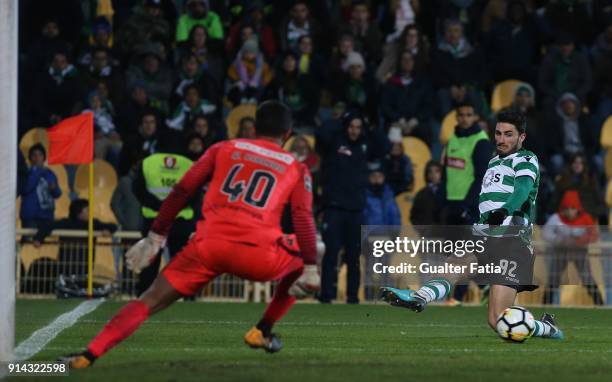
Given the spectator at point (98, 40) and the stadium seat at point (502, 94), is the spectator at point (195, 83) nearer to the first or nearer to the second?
the spectator at point (98, 40)

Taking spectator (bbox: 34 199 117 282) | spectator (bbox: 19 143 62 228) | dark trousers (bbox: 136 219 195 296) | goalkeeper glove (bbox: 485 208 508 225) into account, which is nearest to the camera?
goalkeeper glove (bbox: 485 208 508 225)

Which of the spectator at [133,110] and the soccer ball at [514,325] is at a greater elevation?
the spectator at [133,110]

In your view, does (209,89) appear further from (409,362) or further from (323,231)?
(409,362)

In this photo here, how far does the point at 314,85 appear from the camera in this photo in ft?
75.3

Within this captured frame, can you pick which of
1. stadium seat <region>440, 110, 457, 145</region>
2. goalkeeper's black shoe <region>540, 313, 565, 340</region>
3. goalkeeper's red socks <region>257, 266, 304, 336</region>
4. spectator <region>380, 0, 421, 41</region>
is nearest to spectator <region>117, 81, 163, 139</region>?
spectator <region>380, 0, 421, 41</region>

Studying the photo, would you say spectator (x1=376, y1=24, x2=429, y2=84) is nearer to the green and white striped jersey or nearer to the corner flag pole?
the corner flag pole

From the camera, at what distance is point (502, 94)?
23.5m

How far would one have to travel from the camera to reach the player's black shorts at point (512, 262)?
12.4 metres

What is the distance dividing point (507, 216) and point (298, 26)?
12288 millimetres

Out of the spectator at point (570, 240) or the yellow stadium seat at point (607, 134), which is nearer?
the spectator at point (570, 240)

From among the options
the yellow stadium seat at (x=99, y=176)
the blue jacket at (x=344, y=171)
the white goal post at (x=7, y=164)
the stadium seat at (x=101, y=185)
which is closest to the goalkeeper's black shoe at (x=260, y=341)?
the white goal post at (x=7, y=164)

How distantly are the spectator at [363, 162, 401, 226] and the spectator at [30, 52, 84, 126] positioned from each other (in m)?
5.17

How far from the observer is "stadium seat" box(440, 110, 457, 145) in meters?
22.4

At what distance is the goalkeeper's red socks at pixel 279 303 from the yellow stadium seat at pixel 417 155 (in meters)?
12.2
